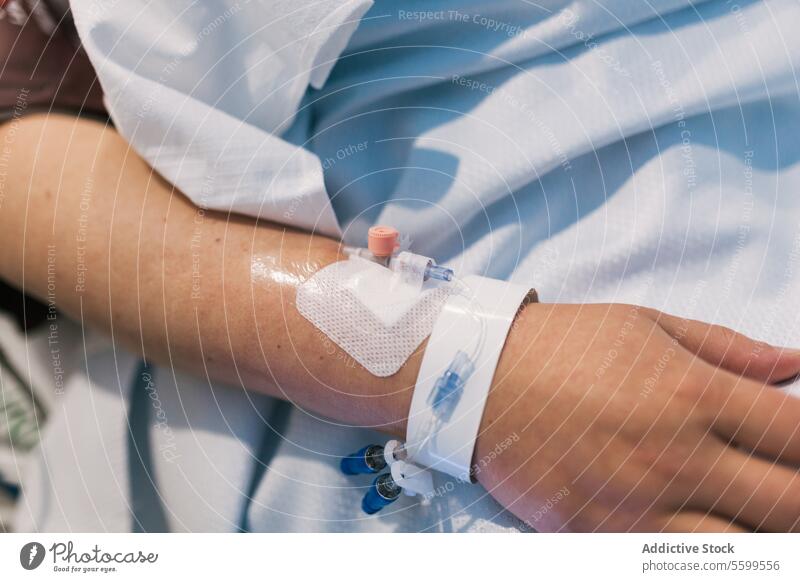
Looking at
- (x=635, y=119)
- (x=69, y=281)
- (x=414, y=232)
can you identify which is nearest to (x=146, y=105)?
(x=69, y=281)

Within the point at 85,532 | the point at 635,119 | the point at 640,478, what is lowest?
the point at 85,532

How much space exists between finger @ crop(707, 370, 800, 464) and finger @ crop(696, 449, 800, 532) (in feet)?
0.06

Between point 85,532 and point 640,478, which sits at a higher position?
point 640,478

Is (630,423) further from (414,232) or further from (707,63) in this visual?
(707,63)

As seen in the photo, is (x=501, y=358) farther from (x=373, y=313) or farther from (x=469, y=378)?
(x=373, y=313)

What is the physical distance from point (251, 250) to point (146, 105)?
0.21 metres

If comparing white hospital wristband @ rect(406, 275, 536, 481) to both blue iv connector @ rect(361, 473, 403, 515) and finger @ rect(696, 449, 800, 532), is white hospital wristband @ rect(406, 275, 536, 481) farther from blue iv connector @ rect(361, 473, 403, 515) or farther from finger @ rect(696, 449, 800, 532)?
finger @ rect(696, 449, 800, 532)

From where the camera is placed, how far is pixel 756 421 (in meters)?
0.67

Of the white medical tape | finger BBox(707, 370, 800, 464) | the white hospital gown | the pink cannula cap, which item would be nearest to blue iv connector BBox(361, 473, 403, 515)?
the white hospital gown

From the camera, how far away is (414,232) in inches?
31.8

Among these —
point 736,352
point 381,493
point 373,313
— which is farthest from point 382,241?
point 736,352

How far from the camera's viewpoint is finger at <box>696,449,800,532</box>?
66cm

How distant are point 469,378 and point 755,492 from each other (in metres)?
0.35

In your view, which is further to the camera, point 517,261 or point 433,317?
point 517,261
